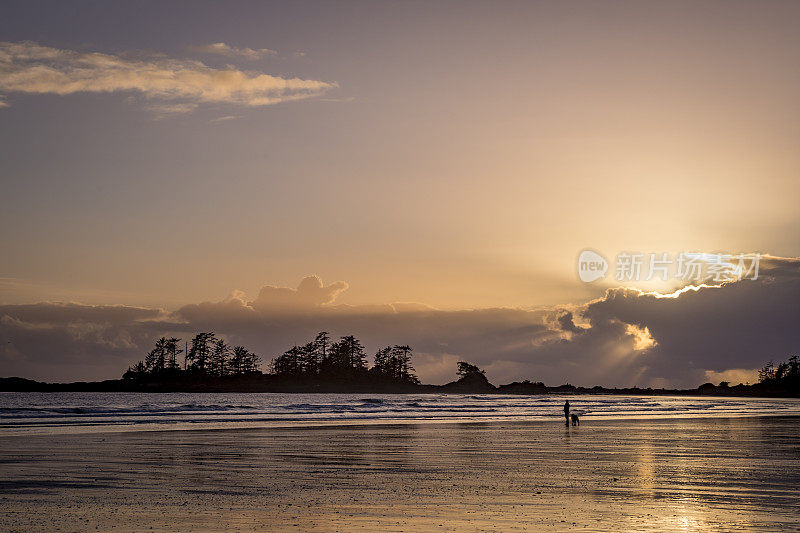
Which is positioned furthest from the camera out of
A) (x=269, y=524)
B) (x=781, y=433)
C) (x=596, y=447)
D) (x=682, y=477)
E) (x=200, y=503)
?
(x=781, y=433)

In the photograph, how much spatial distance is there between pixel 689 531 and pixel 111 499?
47.5 ft

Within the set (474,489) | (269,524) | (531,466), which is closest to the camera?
(269,524)

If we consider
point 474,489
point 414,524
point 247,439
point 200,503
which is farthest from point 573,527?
point 247,439

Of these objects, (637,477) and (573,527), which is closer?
(573,527)

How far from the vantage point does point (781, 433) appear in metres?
52.6

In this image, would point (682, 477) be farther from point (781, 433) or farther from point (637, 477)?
point (781, 433)

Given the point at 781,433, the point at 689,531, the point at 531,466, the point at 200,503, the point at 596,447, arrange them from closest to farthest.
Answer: the point at 689,531
the point at 200,503
the point at 531,466
the point at 596,447
the point at 781,433

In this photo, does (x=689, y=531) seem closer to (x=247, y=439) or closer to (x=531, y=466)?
(x=531, y=466)

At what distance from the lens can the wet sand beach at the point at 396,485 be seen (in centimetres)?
1709

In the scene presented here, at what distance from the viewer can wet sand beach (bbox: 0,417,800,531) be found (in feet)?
56.1

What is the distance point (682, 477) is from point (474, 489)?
7.69 metres

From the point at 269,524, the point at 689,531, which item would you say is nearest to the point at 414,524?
the point at 269,524

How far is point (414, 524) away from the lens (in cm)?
1653

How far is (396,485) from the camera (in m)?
23.2
